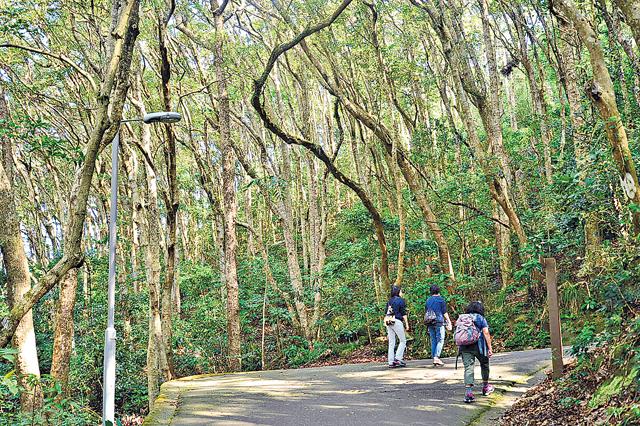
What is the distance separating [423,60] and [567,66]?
9844 mm

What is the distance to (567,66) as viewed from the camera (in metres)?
14.6

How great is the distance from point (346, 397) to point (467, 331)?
2377 millimetres

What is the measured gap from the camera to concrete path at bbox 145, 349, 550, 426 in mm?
8570

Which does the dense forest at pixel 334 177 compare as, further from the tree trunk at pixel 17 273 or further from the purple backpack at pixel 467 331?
the purple backpack at pixel 467 331

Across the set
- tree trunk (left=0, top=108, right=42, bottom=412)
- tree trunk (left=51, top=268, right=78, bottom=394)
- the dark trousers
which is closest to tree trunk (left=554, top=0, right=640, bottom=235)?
the dark trousers

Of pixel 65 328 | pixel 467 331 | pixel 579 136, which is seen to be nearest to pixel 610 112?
pixel 467 331

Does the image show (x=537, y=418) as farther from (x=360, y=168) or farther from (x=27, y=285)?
(x=360, y=168)

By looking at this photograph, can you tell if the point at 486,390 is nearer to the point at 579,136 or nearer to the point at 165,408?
the point at 165,408

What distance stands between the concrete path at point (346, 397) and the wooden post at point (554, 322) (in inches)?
38.8

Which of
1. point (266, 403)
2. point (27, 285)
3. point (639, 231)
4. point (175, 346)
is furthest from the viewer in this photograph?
point (175, 346)

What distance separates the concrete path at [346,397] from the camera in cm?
857

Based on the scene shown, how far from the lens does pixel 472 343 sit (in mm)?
9430

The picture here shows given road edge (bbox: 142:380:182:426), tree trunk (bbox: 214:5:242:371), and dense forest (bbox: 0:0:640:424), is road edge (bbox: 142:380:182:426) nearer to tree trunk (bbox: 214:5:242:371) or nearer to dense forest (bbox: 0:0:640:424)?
dense forest (bbox: 0:0:640:424)

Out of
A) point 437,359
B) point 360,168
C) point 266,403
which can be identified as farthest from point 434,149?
point 266,403
